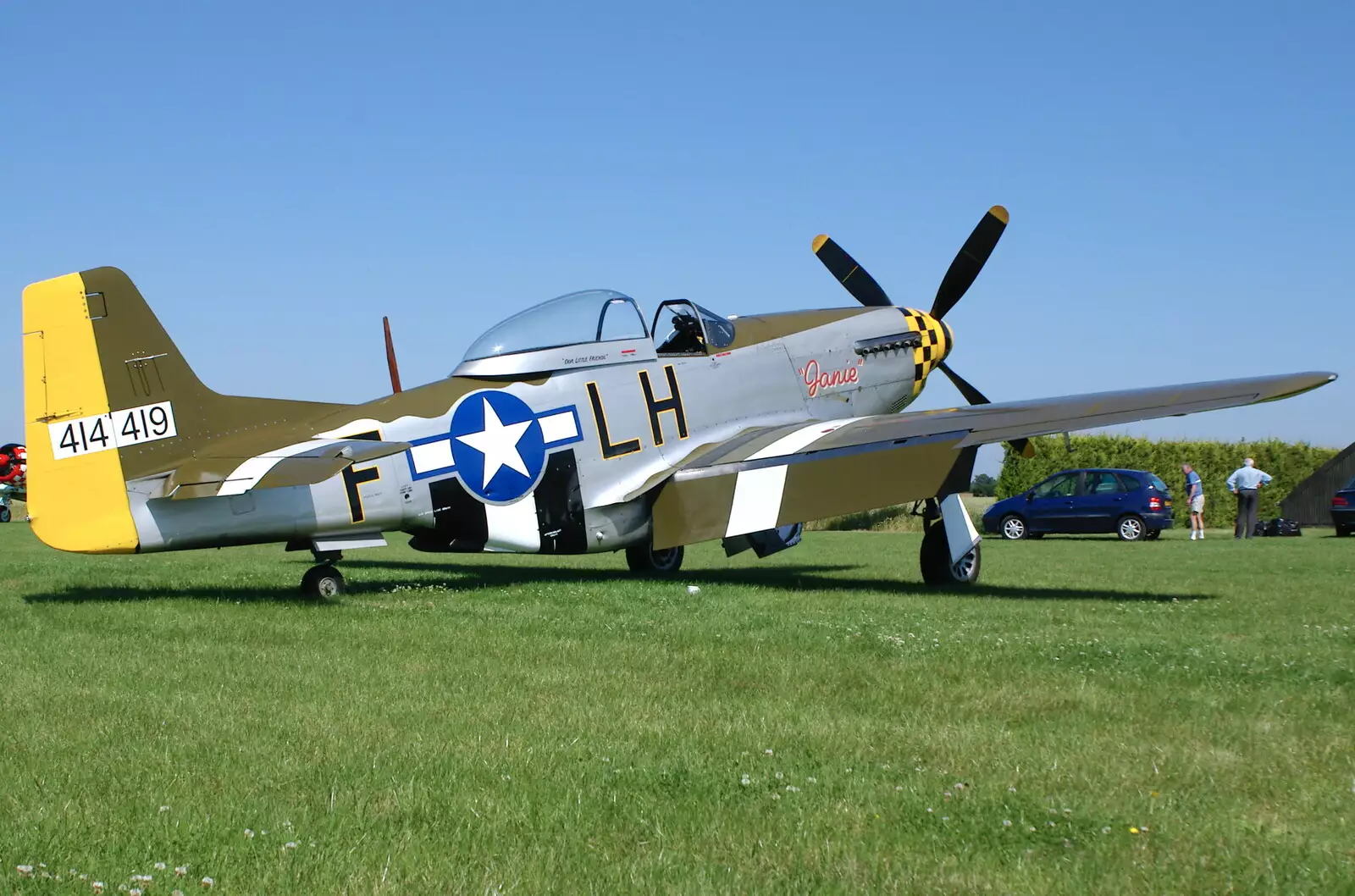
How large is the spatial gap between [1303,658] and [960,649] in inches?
81.2

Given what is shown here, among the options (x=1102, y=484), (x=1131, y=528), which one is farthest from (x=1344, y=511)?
(x=1102, y=484)

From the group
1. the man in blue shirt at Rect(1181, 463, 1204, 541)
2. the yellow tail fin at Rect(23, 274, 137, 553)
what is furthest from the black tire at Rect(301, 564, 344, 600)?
the man in blue shirt at Rect(1181, 463, 1204, 541)

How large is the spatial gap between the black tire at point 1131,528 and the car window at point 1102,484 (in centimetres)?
71

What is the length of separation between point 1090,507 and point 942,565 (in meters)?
15.2

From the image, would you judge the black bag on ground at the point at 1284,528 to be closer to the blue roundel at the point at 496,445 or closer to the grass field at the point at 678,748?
the grass field at the point at 678,748

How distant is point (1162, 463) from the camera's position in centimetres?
3619

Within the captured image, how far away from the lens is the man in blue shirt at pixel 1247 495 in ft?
83.5

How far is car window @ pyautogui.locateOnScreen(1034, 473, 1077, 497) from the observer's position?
1082 inches

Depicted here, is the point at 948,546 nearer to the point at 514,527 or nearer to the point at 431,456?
the point at 514,527

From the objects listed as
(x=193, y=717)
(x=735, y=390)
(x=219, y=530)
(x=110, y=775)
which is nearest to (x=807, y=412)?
(x=735, y=390)

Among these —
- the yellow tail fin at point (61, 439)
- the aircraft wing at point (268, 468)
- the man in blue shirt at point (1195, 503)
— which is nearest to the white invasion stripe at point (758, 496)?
the aircraft wing at point (268, 468)

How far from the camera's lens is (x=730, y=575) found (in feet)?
48.0

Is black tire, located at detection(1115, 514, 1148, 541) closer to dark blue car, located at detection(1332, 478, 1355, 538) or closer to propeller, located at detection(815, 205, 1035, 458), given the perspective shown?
dark blue car, located at detection(1332, 478, 1355, 538)

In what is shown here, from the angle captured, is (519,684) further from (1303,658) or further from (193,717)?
(1303,658)
